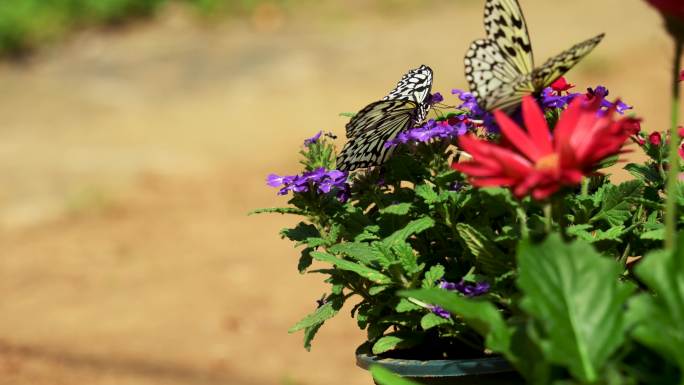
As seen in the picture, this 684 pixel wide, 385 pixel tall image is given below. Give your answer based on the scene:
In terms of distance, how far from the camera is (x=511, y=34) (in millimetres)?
2303

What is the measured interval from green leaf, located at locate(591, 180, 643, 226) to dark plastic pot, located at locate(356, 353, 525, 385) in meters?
0.37

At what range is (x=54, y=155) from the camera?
908cm

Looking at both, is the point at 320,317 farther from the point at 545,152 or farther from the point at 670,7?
the point at 670,7

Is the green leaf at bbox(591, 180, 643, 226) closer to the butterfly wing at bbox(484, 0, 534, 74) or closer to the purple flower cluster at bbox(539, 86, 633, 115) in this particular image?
the purple flower cluster at bbox(539, 86, 633, 115)

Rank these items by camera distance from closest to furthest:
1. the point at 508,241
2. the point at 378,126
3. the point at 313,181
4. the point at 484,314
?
the point at 484,314
the point at 508,241
the point at 313,181
the point at 378,126

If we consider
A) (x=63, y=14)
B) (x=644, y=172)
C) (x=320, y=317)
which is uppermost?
(x=63, y=14)

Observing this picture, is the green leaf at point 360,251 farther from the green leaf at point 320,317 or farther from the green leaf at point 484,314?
the green leaf at point 484,314

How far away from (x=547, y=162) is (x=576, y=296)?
0.23 metres

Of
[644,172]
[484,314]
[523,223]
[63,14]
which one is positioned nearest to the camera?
[484,314]

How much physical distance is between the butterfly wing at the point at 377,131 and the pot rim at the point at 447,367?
0.43 m

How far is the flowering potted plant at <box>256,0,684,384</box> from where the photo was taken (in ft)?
5.22

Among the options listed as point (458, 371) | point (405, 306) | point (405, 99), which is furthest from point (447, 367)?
point (405, 99)

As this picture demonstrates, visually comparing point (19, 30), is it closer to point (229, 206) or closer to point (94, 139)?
point (94, 139)

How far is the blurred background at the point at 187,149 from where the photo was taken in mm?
5613
